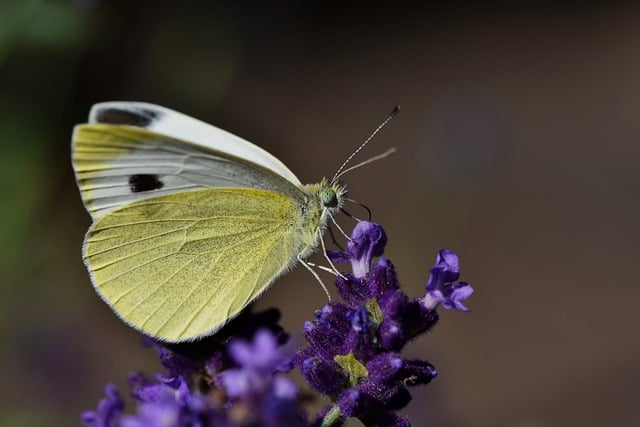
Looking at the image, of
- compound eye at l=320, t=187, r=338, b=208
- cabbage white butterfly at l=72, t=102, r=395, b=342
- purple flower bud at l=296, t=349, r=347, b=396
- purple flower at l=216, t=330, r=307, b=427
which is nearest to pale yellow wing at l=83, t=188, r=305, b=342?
cabbage white butterfly at l=72, t=102, r=395, b=342

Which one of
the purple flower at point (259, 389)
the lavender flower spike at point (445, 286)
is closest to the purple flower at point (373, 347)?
the lavender flower spike at point (445, 286)

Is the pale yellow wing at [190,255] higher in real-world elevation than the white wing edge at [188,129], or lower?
lower

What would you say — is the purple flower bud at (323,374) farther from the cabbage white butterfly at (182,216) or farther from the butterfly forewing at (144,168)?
the butterfly forewing at (144,168)

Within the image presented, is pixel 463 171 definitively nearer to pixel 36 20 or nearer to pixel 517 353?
pixel 517 353

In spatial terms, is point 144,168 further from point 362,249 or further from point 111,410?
point 111,410

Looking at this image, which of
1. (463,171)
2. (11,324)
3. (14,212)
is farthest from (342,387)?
(463,171)

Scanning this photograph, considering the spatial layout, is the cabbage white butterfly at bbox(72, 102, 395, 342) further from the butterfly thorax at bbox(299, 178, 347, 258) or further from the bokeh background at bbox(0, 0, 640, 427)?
the bokeh background at bbox(0, 0, 640, 427)
